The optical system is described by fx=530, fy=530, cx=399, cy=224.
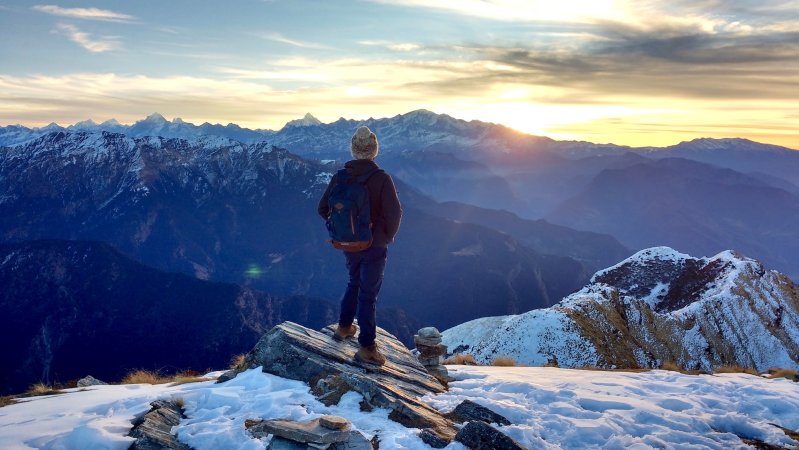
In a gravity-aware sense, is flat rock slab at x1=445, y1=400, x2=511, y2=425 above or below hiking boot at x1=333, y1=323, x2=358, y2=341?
below

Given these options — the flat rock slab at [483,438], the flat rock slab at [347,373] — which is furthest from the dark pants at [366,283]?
the flat rock slab at [483,438]

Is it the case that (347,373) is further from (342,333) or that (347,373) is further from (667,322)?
(667,322)

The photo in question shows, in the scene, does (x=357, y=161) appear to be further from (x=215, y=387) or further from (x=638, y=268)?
(x=638, y=268)

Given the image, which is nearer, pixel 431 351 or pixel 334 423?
pixel 334 423

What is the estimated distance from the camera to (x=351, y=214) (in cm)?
1145

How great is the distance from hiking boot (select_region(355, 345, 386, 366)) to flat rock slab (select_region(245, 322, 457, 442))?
12 centimetres

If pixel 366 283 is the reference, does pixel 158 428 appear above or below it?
below

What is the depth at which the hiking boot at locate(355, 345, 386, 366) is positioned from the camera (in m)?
12.5

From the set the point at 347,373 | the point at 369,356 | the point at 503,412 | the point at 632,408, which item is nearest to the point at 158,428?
the point at 347,373

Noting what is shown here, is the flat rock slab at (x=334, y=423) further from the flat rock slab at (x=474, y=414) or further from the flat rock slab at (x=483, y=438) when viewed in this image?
the flat rock slab at (x=474, y=414)

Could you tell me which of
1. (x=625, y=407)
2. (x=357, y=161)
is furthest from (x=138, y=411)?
(x=625, y=407)

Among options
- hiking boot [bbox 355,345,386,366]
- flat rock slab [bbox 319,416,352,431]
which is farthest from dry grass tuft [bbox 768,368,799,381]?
flat rock slab [bbox 319,416,352,431]

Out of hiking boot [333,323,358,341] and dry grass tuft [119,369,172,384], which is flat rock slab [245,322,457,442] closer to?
hiking boot [333,323,358,341]

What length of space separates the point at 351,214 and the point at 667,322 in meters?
64.8
